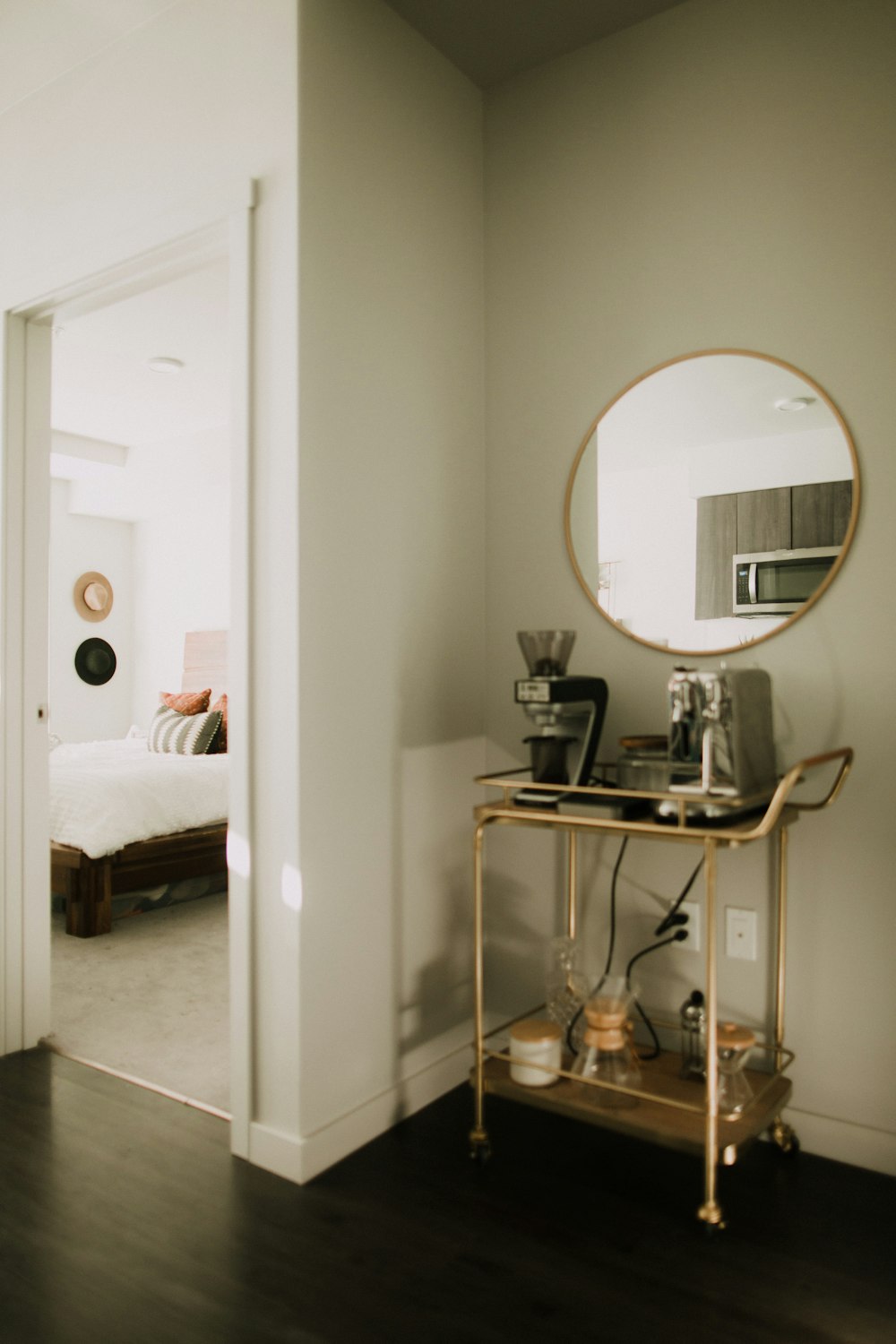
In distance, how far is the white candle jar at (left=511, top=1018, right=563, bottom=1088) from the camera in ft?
6.44

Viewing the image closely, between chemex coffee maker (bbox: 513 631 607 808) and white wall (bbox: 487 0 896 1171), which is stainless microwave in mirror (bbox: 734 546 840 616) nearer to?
white wall (bbox: 487 0 896 1171)

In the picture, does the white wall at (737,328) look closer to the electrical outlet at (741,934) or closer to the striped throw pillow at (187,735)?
the electrical outlet at (741,934)

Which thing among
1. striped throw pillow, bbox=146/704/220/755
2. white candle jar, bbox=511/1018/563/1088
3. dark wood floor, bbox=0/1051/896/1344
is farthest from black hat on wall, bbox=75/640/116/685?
white candle jar, bbox=511/1018/563/1088

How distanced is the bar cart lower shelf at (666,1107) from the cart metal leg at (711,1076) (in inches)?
1.2

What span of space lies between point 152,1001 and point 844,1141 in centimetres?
213

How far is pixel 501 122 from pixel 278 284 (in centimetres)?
101

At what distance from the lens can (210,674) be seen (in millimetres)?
6891

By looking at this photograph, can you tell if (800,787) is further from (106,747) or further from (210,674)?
(210,674)

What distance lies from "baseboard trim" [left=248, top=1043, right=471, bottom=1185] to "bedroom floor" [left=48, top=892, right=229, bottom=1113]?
13.3 inches

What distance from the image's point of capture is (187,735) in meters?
5.36

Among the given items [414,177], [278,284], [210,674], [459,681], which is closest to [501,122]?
[414,177]

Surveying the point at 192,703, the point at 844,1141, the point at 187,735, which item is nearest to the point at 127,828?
the point at 187,735

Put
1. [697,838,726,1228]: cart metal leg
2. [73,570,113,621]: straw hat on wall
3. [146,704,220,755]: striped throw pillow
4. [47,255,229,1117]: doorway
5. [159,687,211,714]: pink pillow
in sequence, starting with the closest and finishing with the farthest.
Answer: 1. [697,838,726,1228]: cart metal leg
2. [47,255,229,1117]: doorway
3. [146,704,220,755]: striped throw pillow
4. [159,687,211,714]: pink pillow
5. [73,570,113,621]: straw hat on wall

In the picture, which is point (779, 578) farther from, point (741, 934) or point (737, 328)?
point (741, 934)
